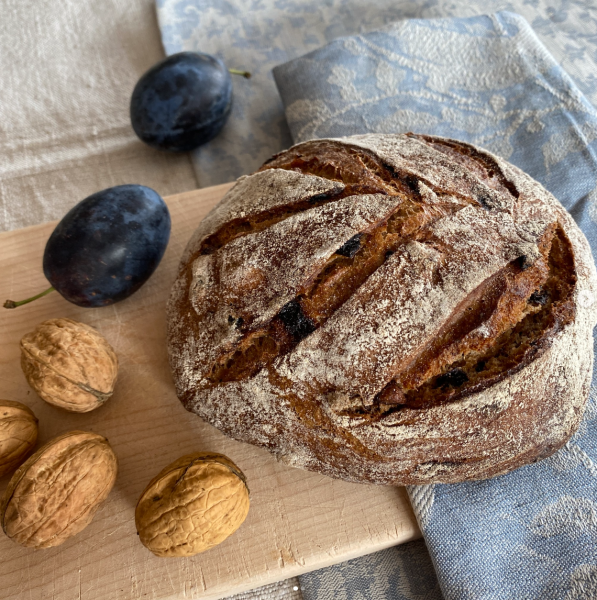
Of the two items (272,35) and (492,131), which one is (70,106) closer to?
(272,35)

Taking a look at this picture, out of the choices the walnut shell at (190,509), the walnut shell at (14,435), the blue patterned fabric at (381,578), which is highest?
the walnut shell at (190,509)

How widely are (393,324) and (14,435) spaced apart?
2.44ft

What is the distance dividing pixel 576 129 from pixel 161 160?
47.8 inches

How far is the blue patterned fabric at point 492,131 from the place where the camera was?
91 centimetres

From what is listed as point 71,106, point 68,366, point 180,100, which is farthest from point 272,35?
point 68,366

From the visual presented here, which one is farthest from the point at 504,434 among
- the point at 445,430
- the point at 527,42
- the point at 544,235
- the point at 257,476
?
the point at 527,42

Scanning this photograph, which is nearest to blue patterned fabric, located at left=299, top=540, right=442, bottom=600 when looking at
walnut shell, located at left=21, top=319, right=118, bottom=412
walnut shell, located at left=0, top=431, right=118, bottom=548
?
walnut shell, located at left=0, top=431, right=118, bottom=548

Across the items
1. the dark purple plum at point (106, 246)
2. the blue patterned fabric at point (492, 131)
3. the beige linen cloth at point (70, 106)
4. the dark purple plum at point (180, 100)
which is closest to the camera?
the blue patterned fabric at point (492, 131)

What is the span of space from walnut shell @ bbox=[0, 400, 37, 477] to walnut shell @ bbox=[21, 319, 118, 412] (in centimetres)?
5

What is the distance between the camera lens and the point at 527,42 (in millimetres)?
1470

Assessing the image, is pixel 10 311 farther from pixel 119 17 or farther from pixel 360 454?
pixel 119 17

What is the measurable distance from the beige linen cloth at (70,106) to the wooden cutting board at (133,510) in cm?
54

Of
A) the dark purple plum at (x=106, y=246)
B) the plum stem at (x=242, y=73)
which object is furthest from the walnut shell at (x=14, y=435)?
the plum stem at (x=242, y=73)

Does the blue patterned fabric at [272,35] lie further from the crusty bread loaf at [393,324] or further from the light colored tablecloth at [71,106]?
the crusty bread loaf at [393,324]
